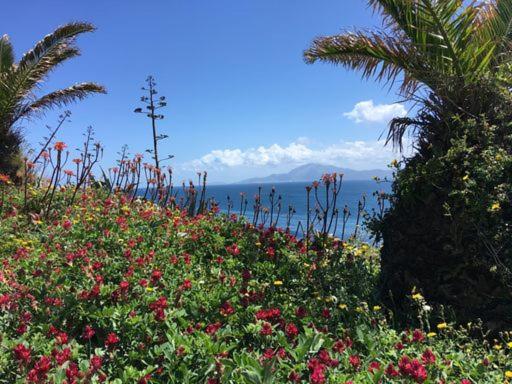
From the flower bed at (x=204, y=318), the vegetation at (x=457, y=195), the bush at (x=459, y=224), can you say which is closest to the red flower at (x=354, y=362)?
the flower bed at (x=204, y=318)

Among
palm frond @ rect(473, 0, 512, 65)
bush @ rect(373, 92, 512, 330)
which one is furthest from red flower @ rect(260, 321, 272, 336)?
palm frond @ rect(473, 0, 512, 65)

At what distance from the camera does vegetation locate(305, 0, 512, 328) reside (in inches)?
142

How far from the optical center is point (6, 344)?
2572 mm

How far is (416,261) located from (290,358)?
175 cm

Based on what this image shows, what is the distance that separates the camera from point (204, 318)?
3191 mm

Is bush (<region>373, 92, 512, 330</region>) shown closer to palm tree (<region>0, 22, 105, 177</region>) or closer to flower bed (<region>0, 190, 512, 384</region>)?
flower bed (<region>0, 190, 512, 384</region>)

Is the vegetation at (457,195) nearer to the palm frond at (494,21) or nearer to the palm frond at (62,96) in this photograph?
the palm frond at (494,21)

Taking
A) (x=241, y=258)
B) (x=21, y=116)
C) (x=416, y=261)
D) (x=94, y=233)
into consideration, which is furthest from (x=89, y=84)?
(x=416, y=261)

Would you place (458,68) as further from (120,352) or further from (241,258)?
(120,352)

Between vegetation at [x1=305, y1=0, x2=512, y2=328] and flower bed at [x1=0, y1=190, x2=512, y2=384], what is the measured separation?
350 mm

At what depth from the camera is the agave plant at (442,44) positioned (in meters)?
4.73

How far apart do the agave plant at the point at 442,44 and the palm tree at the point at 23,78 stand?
8983 mm

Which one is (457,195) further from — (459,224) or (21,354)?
(21,354)

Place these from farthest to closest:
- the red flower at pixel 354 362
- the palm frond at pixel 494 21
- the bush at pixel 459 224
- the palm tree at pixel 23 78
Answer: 1. the palm tree at pixel 23 78
2. the palm frond at pixel 494 21
3. the bush at pixel 459 224
4. the red flower at pixel 354 362
